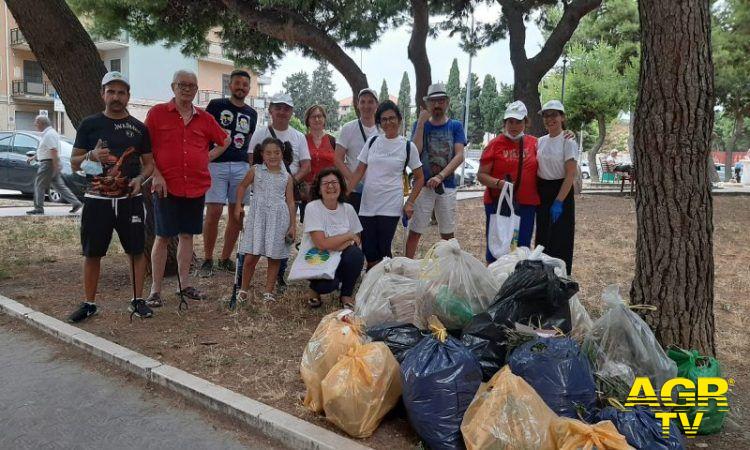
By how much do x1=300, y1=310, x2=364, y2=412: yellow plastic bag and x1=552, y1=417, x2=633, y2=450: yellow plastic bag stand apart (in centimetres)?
121

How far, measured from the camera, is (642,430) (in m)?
2.64

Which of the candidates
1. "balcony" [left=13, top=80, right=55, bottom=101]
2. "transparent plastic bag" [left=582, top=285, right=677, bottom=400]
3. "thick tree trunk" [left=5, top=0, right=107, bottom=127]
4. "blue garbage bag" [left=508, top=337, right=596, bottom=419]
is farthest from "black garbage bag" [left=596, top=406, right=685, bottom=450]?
"balcony" [left=13, top=80, right=55, bottom=101]

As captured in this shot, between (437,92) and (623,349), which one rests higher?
(437,92)

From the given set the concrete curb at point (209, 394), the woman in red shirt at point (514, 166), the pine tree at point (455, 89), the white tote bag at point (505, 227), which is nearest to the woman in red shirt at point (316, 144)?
the woman in red shirt at point (514, 166)

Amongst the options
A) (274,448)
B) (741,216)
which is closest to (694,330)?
(274,448)

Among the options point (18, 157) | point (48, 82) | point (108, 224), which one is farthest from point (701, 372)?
point (48, 82)

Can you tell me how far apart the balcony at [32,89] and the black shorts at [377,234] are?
3643 cm

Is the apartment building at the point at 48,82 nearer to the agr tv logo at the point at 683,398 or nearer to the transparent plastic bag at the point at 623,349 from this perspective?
the transparent plastic bag at the point at 623,349

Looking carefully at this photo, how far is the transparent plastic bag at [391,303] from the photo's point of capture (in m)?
3.98

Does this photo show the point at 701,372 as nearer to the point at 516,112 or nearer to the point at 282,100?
the point at 516,112

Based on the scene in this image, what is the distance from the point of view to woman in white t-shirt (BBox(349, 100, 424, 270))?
521cm

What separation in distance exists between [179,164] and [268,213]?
853 mm

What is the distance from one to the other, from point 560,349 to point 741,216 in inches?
509

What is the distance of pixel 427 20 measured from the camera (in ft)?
35.9
